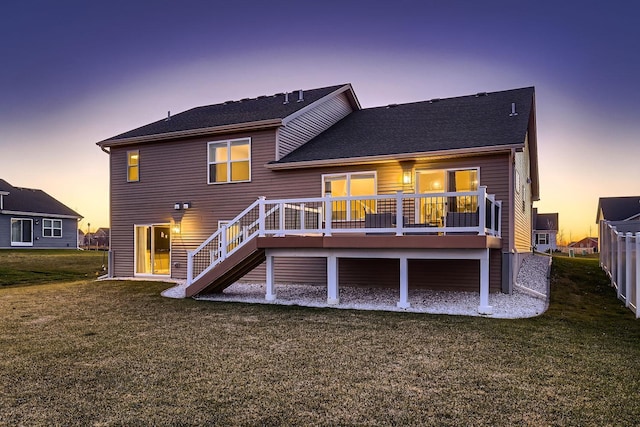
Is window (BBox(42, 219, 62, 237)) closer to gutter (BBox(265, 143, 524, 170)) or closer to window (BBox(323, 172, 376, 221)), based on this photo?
gutter (BBox(265, 143, 524, 170))

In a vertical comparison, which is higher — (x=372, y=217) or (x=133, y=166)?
(x=133, y=166)

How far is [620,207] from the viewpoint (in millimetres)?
38250

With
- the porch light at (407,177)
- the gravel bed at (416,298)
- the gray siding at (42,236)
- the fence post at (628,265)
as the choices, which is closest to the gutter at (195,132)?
the porch light at (407,177)

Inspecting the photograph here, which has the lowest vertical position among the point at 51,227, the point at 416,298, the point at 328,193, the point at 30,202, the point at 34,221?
the point at 416,298

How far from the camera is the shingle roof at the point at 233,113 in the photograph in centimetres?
1448

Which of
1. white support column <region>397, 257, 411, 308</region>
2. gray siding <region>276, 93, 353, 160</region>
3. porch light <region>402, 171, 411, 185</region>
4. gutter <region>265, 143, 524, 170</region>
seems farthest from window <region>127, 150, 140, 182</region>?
white support column <region>397, 257, 411, 308</region>

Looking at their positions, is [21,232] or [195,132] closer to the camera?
[195,132]

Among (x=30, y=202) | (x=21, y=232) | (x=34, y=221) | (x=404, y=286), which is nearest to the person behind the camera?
(x=404, y=286)

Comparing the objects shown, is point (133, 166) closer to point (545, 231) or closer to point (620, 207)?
point (620, 207)

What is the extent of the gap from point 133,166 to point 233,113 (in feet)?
14.0

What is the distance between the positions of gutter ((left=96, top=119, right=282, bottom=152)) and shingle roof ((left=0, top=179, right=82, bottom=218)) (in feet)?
57.2

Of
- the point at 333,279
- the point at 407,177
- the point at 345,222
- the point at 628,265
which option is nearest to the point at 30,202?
the point at 345,222

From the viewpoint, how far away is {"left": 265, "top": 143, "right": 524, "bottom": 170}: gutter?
10922 mm

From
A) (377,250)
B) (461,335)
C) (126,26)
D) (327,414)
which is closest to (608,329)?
(461,335)
